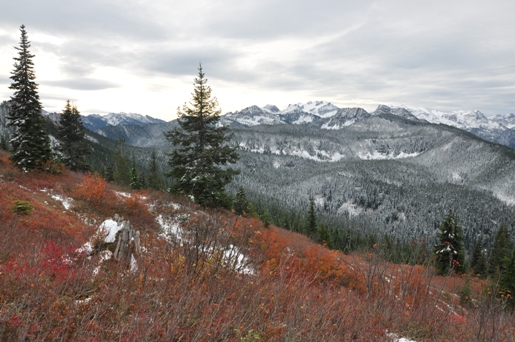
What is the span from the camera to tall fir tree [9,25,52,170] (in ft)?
61.0

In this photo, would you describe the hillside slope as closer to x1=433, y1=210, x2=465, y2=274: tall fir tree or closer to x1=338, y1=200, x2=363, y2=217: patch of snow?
x1=433, y1=210, x2=465, y2=274: tall fir tree

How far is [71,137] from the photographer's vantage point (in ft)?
92.3

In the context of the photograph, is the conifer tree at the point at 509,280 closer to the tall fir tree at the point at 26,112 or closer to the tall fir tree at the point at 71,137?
the tall fir tree at the point at 26,112

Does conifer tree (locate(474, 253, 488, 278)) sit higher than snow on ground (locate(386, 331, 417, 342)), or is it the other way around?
snow on ground (locate(386, 331, 417, 342))

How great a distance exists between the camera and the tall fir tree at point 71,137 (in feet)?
90.6

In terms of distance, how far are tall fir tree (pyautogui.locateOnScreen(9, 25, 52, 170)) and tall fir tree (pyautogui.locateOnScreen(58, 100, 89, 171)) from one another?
771 cm

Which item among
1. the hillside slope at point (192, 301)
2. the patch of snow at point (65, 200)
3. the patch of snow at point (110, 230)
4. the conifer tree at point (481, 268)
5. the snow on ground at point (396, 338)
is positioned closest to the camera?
the hillside slope at point (192, 301)

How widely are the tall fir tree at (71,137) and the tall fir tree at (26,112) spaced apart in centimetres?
771

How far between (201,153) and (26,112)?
46.5 feet

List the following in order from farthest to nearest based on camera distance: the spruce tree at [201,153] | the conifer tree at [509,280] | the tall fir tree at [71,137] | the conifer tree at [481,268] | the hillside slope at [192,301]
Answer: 1. the conifer tree at [481,268]
2. the tall fir tree at [71,137]
3. the conifer tree at [509,280]
4. the spruce tree at [201,153]
5. the hillside slope at [192,301]

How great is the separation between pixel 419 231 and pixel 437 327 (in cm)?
16660

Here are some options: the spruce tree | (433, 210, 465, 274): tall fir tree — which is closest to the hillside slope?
the spruce tree

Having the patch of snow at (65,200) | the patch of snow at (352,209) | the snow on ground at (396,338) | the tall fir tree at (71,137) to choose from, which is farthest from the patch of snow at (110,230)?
the patch of snow at (352,209)

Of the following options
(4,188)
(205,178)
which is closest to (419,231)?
(205,178)
